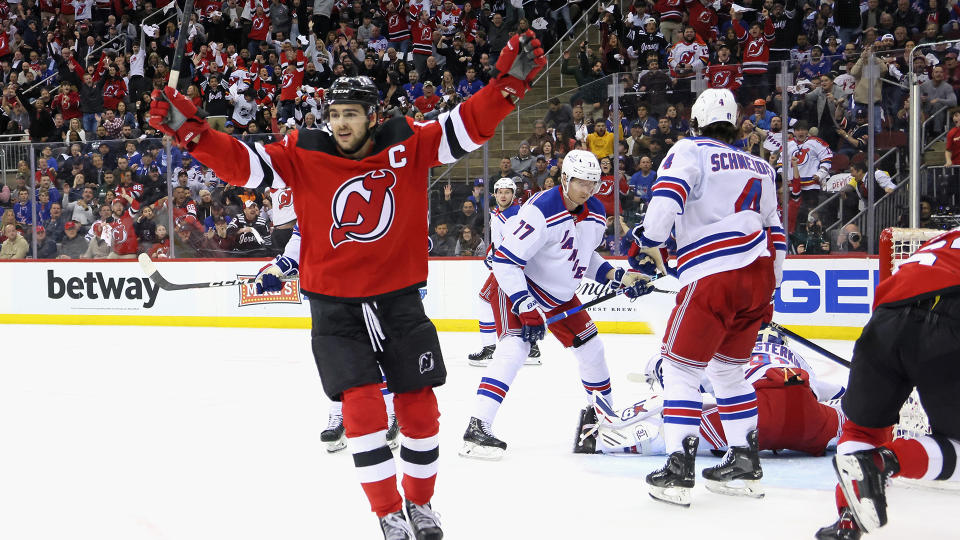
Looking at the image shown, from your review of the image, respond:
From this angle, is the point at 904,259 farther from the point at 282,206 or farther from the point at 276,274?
the point at 282,206

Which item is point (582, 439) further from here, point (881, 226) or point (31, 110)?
point (31, 110)

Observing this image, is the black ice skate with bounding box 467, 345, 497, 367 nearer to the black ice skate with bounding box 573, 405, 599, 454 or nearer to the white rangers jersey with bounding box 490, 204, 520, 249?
the white rangers jersey with bounding box 490, 204, 520, 249

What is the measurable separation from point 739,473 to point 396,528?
136 centimetres

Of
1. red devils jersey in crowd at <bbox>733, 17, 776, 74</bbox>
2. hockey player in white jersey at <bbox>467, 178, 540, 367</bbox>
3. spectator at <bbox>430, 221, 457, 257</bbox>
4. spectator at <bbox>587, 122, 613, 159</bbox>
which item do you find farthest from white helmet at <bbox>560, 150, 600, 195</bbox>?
red devils jersey in crowd at <bbox>733, 17, 776, 74</bbox>

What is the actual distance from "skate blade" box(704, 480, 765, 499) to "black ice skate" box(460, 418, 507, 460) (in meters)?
1.02

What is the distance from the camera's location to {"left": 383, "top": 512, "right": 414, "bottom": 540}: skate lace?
2.73m

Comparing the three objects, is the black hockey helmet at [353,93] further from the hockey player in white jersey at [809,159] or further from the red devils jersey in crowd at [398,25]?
the red devils jersey in crowd at [398,25]

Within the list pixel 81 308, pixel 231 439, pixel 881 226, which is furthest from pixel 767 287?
pixel 81 308

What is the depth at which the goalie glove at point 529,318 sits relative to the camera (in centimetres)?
418

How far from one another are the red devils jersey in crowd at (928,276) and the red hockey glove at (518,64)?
1.12 m

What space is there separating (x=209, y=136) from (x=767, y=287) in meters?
2.01

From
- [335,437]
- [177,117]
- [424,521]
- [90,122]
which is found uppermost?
[90,122]

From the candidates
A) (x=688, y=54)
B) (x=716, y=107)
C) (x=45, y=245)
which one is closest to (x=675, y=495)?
(x=716, y=107)

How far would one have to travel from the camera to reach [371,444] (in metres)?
2.78
